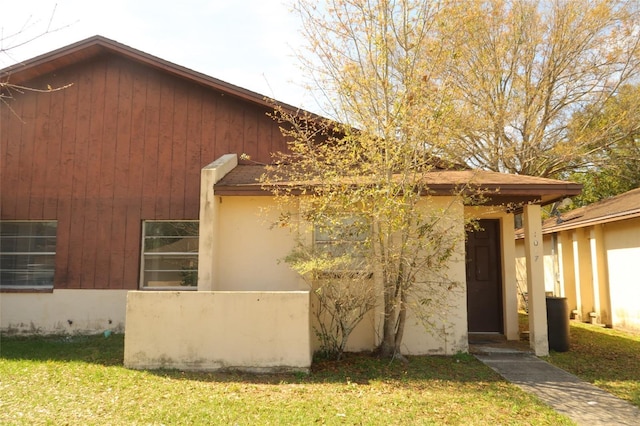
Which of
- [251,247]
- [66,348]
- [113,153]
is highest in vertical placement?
[113,153]

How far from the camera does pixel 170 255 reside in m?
9.76

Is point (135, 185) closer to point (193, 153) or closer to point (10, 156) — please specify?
point (193, 153)

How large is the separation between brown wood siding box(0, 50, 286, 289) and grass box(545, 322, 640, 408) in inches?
271

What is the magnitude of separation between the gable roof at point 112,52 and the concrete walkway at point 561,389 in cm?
661

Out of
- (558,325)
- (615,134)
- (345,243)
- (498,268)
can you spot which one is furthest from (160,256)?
(615,134)

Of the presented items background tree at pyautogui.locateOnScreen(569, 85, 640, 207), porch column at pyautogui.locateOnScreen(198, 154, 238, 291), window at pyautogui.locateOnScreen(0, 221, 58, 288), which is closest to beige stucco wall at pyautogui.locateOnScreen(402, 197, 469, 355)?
porch column at pyautogui.locateOnScreen(198, 154, 238, 291)

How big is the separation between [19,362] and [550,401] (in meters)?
7.69

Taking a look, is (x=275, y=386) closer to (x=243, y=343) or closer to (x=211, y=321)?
(x=243, y=343)

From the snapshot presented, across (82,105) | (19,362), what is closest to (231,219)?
(19,362)

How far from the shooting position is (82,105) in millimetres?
10242

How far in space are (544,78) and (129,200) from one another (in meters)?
14.3

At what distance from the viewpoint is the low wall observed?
6.64m

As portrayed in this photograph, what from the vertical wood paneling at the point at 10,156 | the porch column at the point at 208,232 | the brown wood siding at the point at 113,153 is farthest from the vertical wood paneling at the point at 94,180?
the porch column at the point at 208,232

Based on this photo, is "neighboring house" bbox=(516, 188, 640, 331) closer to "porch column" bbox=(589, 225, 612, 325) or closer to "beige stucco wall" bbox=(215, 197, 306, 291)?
"porch column" bbox=(589, 225, 612, 325)
